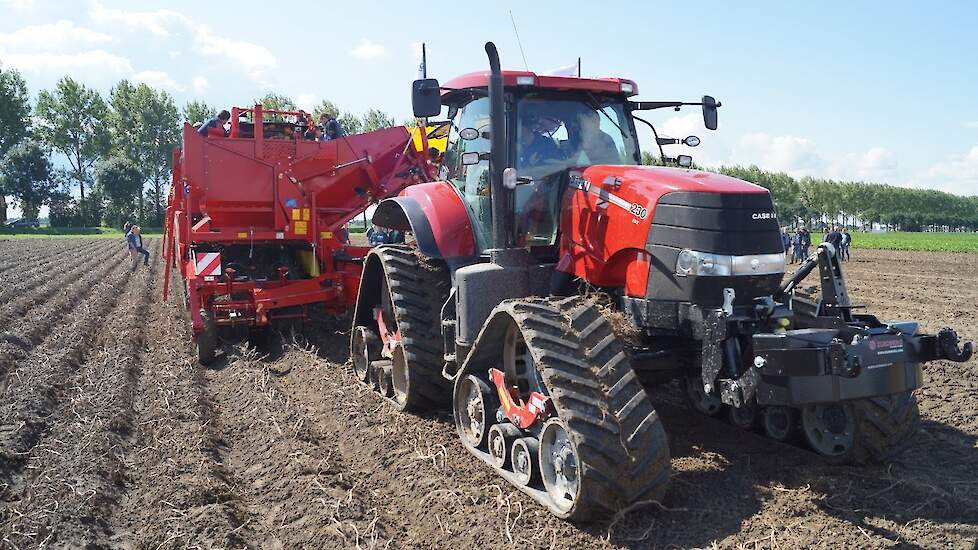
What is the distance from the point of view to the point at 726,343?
455cm

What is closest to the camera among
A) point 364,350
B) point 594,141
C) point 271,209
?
point 594,141

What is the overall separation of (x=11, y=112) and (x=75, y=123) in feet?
22.6

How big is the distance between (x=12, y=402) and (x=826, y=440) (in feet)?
23.3

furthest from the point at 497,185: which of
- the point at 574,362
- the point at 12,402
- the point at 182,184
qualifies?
the point at 182,184

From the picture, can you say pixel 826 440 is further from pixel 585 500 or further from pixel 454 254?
pixel 454 254

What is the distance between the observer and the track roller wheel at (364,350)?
788cm

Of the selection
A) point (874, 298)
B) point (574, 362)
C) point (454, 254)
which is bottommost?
point (874, 298)

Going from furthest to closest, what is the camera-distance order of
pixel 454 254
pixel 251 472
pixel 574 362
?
pixel 454 254 → pixel 251 472 → pixel 574 362

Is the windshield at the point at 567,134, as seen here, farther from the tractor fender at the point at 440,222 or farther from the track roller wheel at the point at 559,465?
the track roller wheel at the point at 559,465

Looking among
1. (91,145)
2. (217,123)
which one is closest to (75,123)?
(91,145)

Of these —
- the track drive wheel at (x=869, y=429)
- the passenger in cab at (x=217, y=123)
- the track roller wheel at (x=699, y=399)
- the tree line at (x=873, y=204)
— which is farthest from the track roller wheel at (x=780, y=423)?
the tree line at (x=873, y=204)

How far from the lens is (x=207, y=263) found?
999cm

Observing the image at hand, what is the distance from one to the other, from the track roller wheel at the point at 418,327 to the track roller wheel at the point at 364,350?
858mm

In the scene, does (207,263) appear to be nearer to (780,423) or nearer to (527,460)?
(527,460)
